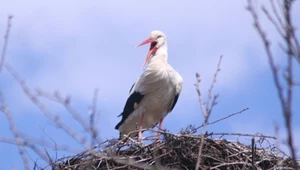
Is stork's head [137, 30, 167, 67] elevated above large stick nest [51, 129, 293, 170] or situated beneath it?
elevated above

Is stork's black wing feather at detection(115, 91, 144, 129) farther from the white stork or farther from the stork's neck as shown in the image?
the stork's neck

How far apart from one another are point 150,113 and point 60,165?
2.43 meters

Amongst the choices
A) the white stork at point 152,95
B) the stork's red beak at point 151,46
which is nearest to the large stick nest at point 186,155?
the white stork at point 152,95

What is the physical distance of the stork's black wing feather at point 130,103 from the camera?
26.6 feet

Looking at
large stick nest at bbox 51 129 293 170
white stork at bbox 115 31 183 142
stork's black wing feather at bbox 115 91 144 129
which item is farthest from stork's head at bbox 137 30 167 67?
large stick nest at bbox 51 129 293 170

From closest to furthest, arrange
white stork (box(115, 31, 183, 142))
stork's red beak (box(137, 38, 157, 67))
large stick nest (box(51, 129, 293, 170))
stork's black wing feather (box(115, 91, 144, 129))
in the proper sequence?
large stick nest (box(51, 129, 293, 170)) < white stork (box(115, 31, 183, 142)) < stork's black wing feather (box(115, 91, 144, 129)) < stork's red beak (box(137, 38, 157, 67))

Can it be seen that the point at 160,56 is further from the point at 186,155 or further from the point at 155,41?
the point at 186,155

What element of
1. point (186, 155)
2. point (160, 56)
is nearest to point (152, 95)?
point (160, 56)

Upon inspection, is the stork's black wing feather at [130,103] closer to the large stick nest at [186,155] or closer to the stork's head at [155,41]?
the stork's head at [155,41]

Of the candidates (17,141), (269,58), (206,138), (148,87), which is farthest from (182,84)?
(269,58)

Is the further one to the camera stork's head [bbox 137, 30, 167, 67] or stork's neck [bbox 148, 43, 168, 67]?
stork's head [bbox 137, 30, 167, 67]

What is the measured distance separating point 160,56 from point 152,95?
57cm

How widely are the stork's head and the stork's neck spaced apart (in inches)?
2.0

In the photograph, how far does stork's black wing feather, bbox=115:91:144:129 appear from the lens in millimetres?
8117
